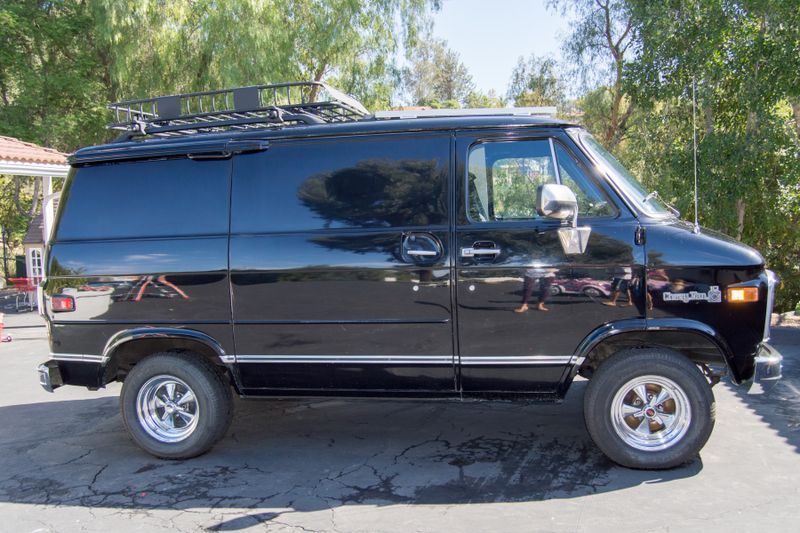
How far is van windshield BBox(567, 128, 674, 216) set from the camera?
176 inches

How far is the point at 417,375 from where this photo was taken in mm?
4656

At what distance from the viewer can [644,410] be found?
4449 mm

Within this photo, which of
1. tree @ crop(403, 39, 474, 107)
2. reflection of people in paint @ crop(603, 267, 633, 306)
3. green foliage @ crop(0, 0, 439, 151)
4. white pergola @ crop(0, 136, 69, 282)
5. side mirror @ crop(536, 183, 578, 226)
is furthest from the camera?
tree @ crop(403, 39, 474, 107)

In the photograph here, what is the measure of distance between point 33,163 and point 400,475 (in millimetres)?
12349

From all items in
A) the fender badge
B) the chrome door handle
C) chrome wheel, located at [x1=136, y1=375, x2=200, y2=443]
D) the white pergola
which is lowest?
chrome wheel, located at [x1=136, y1=375, x2=200, y2=443]

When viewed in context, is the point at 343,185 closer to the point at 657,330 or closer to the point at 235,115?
the point at 235,115

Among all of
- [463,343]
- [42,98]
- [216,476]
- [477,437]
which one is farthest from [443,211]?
[42,98]

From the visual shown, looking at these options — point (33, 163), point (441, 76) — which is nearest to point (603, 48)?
point (33, 163)

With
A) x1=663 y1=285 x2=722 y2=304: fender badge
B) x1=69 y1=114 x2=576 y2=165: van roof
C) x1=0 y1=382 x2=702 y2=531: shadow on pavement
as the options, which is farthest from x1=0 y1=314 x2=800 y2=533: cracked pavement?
x1=69 y1=114 x2=576 y2=165: van roof

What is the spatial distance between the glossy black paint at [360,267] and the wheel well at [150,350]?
0.36ft

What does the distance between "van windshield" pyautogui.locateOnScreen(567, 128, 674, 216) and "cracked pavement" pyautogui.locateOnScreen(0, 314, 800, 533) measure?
184 cm

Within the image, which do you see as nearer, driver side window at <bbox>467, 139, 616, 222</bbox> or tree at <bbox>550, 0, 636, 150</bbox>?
driver side window at <bbox>467, 139, 616, 222</bbox>

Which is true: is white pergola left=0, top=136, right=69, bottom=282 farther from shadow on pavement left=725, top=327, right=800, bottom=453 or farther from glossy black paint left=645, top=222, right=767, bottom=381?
shadow on pavement left=725, top=327, right=800, bottom=453

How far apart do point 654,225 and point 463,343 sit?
152 cm
